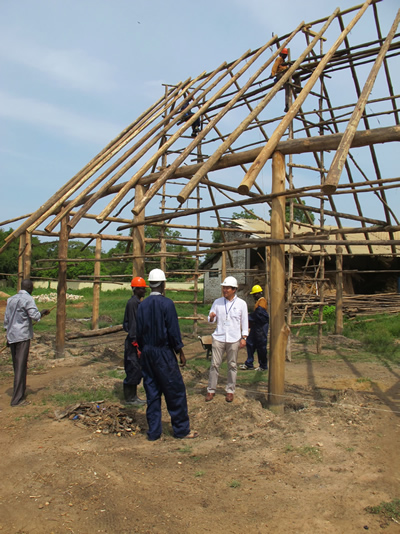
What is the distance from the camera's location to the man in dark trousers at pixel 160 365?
474cm

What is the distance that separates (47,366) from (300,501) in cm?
607

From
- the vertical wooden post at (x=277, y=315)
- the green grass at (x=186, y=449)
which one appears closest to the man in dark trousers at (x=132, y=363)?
the green grass at (x=186, y=449)

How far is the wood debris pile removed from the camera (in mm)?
4902

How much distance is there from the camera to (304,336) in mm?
12164

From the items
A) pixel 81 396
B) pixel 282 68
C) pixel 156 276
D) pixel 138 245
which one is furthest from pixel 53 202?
pixel 282 68

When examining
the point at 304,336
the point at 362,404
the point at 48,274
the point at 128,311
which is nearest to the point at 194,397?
the point at 128,311

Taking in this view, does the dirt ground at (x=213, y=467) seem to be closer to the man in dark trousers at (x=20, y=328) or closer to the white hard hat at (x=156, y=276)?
the man in dark trousers at (x=20, y=328)

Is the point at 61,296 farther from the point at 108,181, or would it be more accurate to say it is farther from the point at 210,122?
the point at 210,122

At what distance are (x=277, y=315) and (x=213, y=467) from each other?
6.44 feet

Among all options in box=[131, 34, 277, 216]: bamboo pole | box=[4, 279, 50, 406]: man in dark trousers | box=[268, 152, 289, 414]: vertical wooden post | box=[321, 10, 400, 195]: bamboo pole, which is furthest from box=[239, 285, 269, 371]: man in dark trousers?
box=[321, 10, 400, 195]: bamboo pole

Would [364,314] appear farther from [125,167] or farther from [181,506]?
[181,506]

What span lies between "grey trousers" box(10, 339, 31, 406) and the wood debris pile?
822mm

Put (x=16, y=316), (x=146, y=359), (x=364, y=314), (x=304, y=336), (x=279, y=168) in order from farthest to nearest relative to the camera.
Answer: (x=364, y=314), (x=304, y=336), (x=16, y=316), (x=279, y=168), (x=146, y=359)

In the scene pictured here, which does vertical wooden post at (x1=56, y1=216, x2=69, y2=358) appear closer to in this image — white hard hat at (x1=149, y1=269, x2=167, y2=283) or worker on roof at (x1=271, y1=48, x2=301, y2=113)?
white hard hat at (x1=149, y1=269, x2=167, y2=283)
